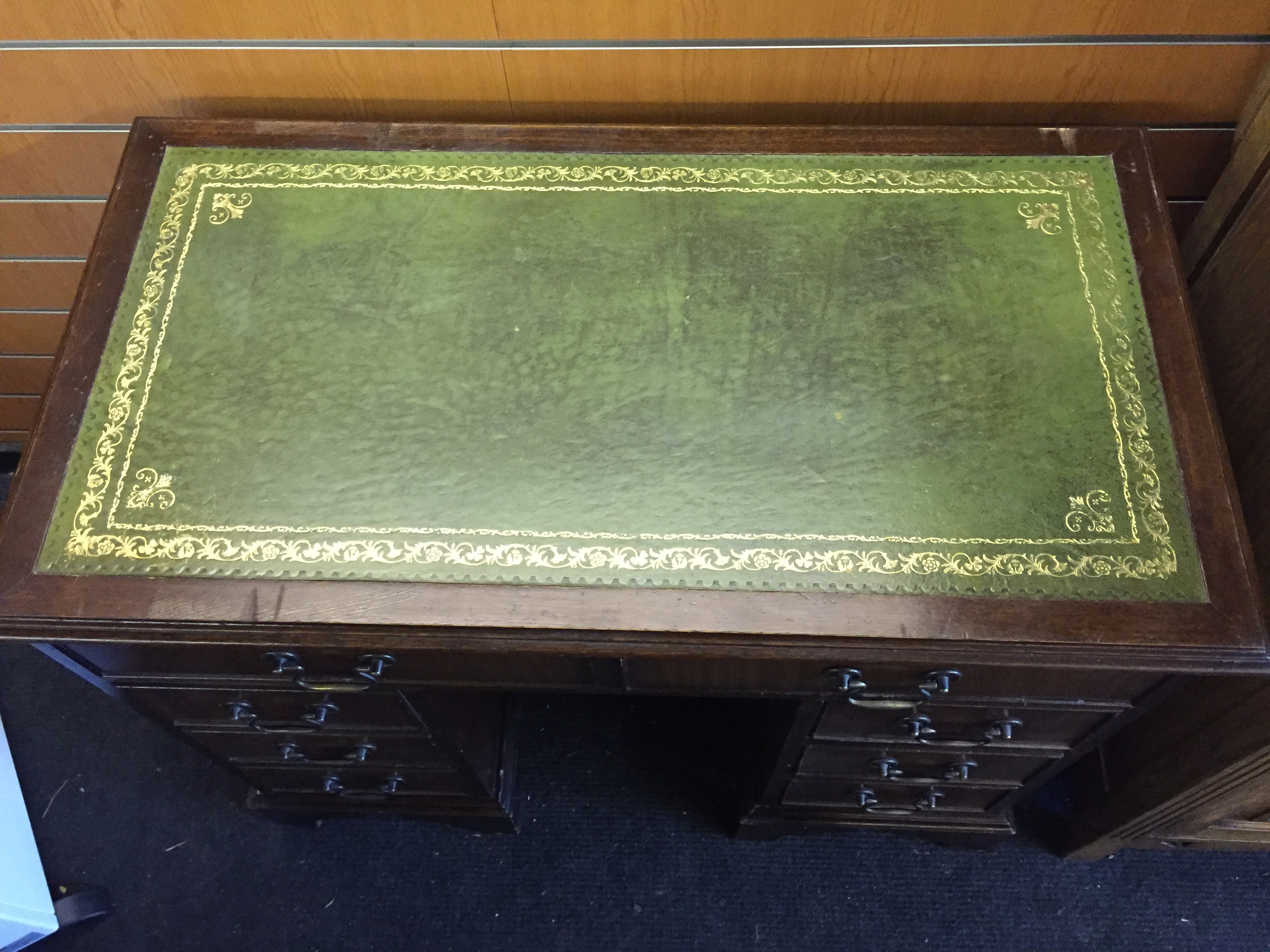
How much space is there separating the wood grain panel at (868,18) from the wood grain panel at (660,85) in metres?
0.03

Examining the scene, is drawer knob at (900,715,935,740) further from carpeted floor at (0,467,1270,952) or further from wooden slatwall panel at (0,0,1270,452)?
wooden slatwall panel at (0,0,1270,452)

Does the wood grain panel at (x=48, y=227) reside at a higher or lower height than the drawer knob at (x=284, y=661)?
higher

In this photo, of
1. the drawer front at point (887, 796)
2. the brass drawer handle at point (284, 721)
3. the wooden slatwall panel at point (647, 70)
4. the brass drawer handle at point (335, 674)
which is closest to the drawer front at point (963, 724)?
the drawer front at point (887, 796)

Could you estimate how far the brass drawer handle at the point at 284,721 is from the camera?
116 centimetres

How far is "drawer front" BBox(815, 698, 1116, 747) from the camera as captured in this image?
1100mm

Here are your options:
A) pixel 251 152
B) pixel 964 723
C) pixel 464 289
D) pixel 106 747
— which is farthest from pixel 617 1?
pixel 106 747

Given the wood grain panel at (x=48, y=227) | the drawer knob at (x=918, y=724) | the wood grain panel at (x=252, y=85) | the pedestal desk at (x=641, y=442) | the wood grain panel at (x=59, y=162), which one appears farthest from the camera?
the wood grain panel at (x=48, y=227)

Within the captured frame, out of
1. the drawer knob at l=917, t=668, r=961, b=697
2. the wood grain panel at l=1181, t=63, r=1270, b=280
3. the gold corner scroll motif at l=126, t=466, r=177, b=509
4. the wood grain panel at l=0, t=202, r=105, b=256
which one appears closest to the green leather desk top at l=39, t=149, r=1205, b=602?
the gold corner scroll motif at l=126, t=466, r=177, b=509

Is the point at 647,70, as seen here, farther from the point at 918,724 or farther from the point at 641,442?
the point at 918,724

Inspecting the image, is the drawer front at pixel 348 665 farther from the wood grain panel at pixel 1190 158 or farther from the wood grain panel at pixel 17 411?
the wood grain panel at pixel 17 411

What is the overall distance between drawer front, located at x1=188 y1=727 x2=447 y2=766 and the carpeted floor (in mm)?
265

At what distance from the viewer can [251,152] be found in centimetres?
122

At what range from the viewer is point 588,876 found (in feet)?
5.35

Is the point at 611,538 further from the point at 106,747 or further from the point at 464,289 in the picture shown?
the point at 106,747
